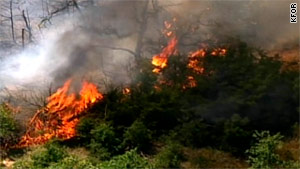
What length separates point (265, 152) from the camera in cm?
853

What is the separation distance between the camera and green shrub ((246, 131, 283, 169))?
334 inches

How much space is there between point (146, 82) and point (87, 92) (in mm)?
1442

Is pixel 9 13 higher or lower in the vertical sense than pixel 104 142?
higher

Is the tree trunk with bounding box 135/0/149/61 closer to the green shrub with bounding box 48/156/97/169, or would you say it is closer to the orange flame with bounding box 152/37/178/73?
the orange flame with bounding box 152/37/178/73

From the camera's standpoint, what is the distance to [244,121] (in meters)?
9.02

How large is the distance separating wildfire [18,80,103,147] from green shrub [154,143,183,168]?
6.77 feet

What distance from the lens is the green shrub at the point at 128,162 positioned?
319 inches

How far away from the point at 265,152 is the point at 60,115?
4723 mm

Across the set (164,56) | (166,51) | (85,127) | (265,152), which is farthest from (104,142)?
(265,152)

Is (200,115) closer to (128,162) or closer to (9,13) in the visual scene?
(128,162)

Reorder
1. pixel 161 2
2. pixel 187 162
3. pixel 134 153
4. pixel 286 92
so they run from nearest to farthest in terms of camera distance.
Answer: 1. pixel 134 153
2. pixel 187 162
3. pixel 286 92
4. pixel 161 2

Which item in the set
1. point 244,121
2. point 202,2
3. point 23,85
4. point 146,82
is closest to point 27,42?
point 23,85

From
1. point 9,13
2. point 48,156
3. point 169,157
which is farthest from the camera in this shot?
point 9,13

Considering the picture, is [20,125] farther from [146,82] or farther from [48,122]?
[146,82]
